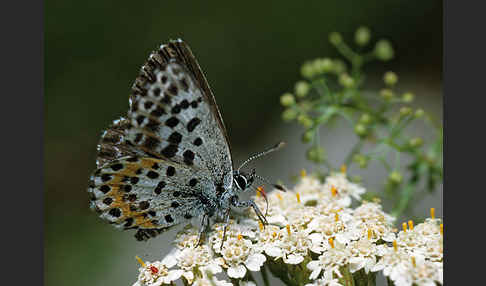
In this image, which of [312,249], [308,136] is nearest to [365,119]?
[308,136]

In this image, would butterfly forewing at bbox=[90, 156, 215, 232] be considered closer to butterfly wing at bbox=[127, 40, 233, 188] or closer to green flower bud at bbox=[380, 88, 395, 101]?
butterfly wing at bbox=[127, 40, 233, 188]

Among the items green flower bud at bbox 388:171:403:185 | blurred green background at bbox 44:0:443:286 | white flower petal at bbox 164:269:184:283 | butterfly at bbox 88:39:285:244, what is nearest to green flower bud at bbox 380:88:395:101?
green flower bud at bbox 388:171:403:185

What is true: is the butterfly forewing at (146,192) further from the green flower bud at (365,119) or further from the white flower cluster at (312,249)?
the green flower bud at (365,119)

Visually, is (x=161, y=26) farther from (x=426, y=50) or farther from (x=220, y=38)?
(x=426, y=50)

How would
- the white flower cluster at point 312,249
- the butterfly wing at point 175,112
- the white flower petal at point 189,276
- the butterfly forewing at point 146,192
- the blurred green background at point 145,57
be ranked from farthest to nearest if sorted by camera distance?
the blurred green background at point 145,57
the butterfly forewing at point 146,192
the butterfly wing at point 175,112
the white flower petal at point 189,276
the white flower cluster at point 312,249

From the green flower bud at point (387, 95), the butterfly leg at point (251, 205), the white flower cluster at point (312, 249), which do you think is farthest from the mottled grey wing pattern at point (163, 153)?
the green flower bud at point (387, 95)

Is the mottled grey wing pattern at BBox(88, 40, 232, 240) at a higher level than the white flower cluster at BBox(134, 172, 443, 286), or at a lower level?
higher

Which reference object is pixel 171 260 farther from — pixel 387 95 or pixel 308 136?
pixel 387 95
